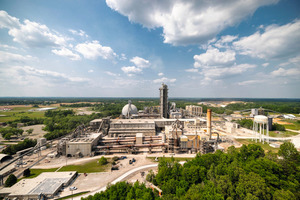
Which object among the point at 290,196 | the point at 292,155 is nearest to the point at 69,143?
the point at 290,196

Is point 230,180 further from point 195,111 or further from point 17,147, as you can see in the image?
point 195,111

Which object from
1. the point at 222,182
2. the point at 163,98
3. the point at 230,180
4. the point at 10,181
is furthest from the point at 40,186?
the point at 163,98

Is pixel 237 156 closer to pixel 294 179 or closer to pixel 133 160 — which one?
pixel 294 179

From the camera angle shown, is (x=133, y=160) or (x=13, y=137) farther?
(x=13, y=137)

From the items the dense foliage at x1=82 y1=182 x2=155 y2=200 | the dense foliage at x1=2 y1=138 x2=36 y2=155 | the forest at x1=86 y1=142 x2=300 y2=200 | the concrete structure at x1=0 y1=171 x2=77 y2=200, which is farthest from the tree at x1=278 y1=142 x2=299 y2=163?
the dense foliage at x1=2 y1=138 x2=36 y2=155

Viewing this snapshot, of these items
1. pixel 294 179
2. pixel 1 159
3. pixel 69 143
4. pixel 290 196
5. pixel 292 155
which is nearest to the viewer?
pixel 290 196
